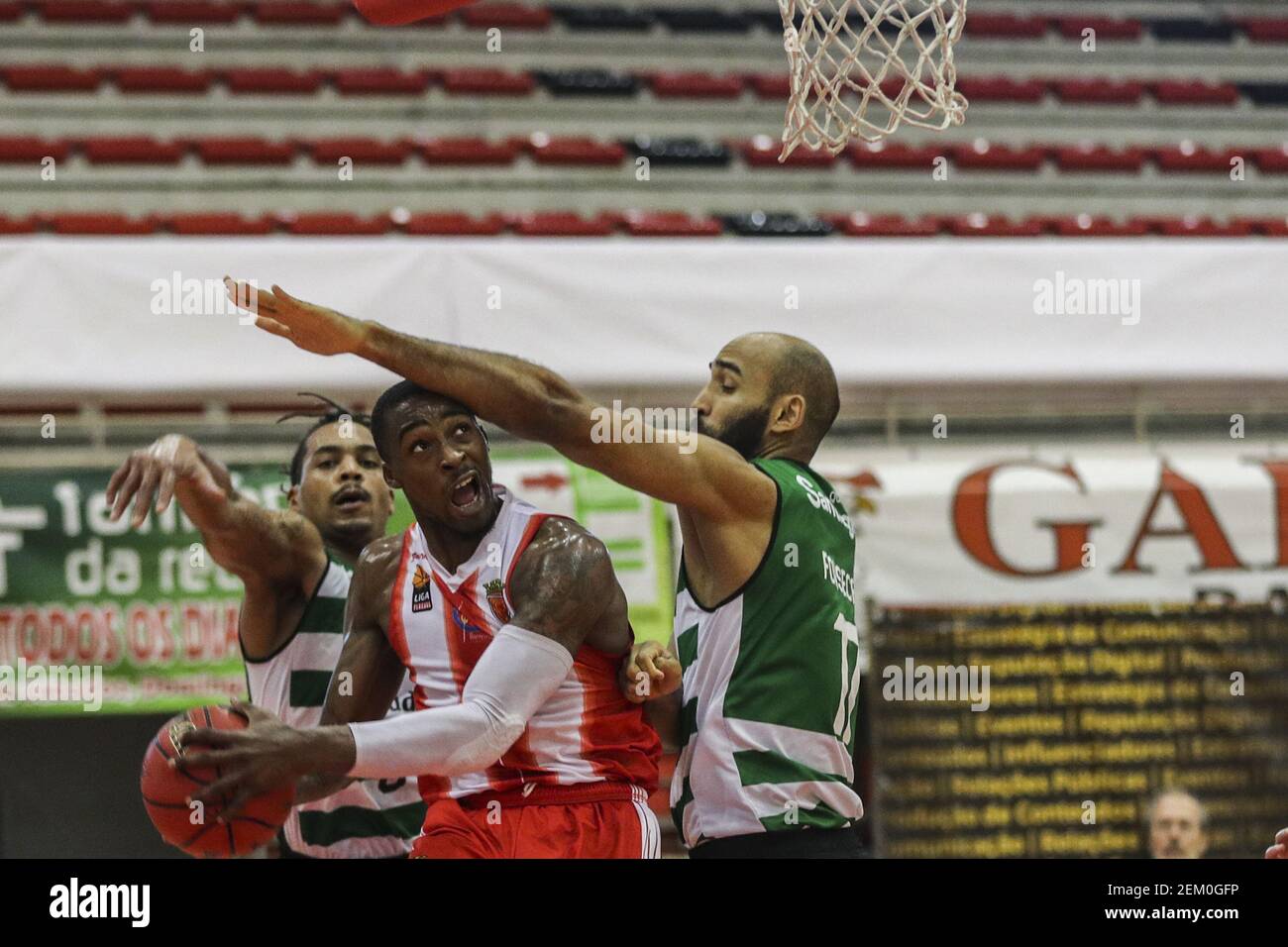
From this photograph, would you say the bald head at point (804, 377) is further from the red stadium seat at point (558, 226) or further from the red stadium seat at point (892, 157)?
the red stadium seat at point (892, 157)

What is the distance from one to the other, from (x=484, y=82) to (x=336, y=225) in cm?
181

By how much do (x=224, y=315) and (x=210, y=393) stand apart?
1.09ft

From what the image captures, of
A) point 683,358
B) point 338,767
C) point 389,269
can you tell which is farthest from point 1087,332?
point 338,767

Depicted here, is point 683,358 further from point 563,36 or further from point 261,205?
point 563,36

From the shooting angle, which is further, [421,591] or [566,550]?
[421,591]

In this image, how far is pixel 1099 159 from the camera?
10125 mm

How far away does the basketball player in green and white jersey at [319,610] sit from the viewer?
4.64 m

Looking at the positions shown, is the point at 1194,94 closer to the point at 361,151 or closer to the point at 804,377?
the point at 361,151

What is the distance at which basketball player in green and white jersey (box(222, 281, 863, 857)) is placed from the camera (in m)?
3.44

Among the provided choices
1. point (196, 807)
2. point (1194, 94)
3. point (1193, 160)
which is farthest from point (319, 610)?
point (1194, 94)

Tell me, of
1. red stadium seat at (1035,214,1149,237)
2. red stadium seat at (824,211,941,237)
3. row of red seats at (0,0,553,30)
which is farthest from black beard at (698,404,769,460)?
row of red seats at (0,0,553,30)

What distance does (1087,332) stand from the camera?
23.0 feet

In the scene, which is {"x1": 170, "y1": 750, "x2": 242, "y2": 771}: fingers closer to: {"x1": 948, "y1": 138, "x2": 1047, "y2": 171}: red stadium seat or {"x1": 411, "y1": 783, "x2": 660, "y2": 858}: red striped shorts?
{"x1": 411, "y1": 783, "x2": 660, "y2": 858}: red striped shorts

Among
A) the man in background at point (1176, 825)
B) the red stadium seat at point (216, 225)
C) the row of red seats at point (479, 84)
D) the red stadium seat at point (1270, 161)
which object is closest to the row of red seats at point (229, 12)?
the row of red seats at point (479, 84)
